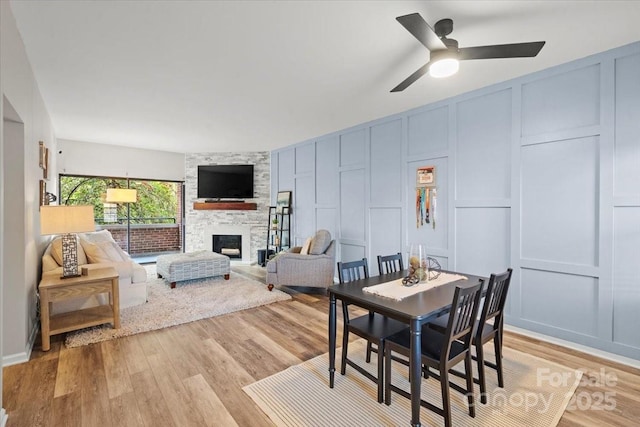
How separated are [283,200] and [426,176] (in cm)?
337

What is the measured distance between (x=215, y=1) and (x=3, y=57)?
1.38 meters

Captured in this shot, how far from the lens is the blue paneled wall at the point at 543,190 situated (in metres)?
2.49

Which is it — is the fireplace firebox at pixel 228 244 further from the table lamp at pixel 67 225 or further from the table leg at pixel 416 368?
the table leg at pixel 416 368

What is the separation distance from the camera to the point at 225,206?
6.88m

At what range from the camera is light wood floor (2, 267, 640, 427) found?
1.87 metres

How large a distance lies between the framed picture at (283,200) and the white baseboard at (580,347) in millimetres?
4327

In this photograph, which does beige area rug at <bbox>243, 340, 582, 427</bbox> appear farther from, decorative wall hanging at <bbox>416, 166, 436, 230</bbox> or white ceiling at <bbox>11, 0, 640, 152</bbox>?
white ceiling at <bbox>11, 0, 640, 152</bbox>

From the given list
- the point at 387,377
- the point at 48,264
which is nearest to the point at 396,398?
the point at 387,377

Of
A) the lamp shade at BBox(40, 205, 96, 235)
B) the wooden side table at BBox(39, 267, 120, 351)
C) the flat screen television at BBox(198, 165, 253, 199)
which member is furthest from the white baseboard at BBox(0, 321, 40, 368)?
the flat screen television at BBox(198, 165, 253, 199)

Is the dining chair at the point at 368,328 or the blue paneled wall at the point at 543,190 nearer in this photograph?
the dining chair at the point at 368,328

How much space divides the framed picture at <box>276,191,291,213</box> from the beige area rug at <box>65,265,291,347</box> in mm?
1732

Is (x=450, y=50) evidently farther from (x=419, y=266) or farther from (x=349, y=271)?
(x=349, y=271)

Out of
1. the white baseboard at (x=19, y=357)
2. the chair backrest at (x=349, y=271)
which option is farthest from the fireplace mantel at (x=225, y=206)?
the chair backrest at (x=349, y=271)

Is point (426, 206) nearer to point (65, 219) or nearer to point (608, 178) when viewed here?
point (608, 178)
